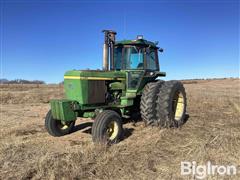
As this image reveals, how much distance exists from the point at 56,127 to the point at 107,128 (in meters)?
1.76


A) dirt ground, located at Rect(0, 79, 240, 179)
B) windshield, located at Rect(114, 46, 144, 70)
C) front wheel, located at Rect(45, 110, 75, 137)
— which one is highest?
windshield, located at Rect(114, 46, 144, 70)

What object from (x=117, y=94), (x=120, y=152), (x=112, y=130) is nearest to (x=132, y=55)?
(x=117, y=94)

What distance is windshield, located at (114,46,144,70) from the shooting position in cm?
803

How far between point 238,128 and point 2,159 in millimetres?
6224

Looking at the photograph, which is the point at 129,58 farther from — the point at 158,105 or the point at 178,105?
the point at 178,105

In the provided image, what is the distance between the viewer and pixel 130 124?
862 cm

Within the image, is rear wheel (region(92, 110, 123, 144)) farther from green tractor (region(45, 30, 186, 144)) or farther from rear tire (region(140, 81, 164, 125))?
rear tire (region(140, 81, 164, 125))

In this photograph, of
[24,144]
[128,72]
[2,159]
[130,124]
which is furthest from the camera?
[130,124]

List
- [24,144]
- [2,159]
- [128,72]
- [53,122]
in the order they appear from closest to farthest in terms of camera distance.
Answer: [2,159] < [24,144] < [53,122] < [128,72]

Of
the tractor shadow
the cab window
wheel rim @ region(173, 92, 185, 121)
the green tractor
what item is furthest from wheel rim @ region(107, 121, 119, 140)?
wheel rim @ region(173, 92, 185, 121)

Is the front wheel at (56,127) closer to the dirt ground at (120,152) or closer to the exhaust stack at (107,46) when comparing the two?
the dirt ground at (120,152)

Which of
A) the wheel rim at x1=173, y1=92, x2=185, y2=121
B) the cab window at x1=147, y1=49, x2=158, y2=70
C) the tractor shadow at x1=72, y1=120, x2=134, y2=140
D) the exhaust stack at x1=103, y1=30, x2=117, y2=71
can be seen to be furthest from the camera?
the wheel rim at x1=173, y1=92, x2=185, y2=121

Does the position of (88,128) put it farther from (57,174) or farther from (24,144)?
(57,174)

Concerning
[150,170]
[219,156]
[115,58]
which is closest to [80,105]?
[115,58]
